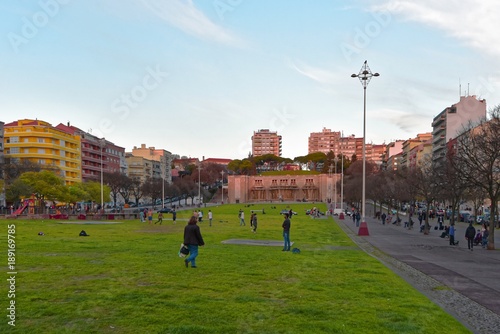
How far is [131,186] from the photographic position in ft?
372

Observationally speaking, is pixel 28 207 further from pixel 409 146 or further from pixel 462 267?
pixel 409 146

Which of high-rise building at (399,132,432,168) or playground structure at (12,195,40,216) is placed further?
high-rise building at (399,132,432,168)

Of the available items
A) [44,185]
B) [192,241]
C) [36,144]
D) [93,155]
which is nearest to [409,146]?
[93,155]

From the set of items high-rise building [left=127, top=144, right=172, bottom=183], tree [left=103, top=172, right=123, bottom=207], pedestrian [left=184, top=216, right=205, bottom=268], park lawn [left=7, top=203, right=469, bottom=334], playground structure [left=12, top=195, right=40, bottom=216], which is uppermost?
high-rise building [left=127, top=144, right=172, bottom=183]

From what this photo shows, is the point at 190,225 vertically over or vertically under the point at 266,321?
over

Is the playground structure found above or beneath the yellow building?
beneath

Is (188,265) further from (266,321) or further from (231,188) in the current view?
(231,188)

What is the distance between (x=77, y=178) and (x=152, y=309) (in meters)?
109

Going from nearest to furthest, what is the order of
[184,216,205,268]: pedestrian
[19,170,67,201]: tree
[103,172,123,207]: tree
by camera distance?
[184,216,205,268]: pedestrian
[19,170,67,201]: tree
[103,172,123,207]: tree

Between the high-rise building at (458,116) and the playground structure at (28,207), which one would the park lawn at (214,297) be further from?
the high-rise building at (458,116)

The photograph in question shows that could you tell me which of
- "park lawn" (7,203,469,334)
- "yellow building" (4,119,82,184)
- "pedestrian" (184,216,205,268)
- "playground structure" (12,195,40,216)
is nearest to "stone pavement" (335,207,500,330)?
"park lawn" (7,203,469,334)

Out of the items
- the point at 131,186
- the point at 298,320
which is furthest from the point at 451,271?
the point at 131,186

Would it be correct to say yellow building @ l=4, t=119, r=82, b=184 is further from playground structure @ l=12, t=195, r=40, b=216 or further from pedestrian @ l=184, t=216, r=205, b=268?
pedestrian @ l=184, t=216, r=205, b=268

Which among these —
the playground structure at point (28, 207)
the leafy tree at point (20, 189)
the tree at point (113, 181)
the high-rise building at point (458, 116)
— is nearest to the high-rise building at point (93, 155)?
the tree at point (113, 181)
